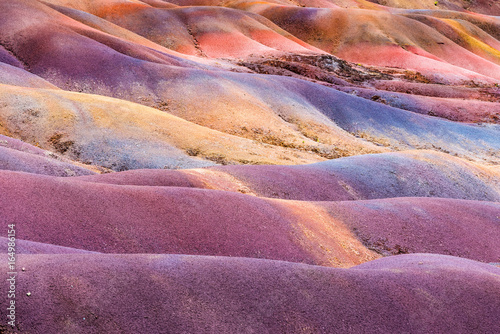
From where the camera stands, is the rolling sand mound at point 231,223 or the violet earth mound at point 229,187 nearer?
the violet earth mound at point 229,187

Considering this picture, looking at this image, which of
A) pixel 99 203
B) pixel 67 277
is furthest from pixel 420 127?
pixel 67 277

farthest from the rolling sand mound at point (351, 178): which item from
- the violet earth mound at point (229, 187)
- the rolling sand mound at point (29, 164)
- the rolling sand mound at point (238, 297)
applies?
the rolling sand mound at point (238, 297)

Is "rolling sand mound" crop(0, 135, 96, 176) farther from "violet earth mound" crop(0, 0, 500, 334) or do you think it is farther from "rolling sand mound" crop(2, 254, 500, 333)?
"rolling sand mound" crop(2, 254, 500, 333)

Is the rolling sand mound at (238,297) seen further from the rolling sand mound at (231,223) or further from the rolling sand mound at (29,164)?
the rolling sand mound at (29,164)

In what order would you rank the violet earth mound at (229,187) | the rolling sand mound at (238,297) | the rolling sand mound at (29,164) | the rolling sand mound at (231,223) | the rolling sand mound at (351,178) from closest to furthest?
1. the rolling sand mound at (238,297)
2. the violet earth mound at (229,187)
3. the rolling sand mound at (231,223)
4. the rolling sand mound at (29,164)
5. the rolling sand mound at (351,178)

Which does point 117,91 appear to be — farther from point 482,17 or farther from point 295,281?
point 482,17

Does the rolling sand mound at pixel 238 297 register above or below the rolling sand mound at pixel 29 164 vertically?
above
